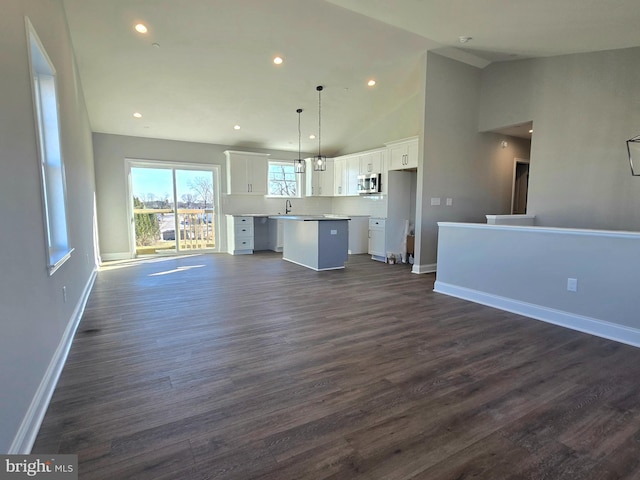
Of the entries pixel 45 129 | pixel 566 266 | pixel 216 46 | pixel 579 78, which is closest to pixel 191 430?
pixel 45 129

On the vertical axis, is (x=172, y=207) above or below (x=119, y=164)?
below

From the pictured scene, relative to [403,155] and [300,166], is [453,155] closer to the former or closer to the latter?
[403,155]

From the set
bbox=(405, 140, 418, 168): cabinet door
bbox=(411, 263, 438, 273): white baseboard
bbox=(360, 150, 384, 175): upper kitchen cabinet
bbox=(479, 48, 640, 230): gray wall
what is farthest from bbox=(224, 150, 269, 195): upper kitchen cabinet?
bbox=(479, 48, 640, 230): gray wall

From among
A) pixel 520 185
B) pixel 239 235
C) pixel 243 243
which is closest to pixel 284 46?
pixel 239 235

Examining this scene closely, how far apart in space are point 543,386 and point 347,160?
22.4ft

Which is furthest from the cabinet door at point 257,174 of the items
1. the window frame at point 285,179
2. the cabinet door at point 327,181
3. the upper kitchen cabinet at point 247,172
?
the cabinet door at point 327,181

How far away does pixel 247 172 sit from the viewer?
26.6ft

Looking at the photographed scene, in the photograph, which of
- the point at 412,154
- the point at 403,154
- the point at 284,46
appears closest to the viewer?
the point at 284,46

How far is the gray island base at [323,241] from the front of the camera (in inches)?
229

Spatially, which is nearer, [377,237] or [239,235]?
[377,237]

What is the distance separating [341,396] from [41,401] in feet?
5.52

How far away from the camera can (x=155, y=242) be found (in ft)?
24.9

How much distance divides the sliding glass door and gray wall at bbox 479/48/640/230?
6370 millimetres

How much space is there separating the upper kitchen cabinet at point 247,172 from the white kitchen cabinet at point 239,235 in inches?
27.8
